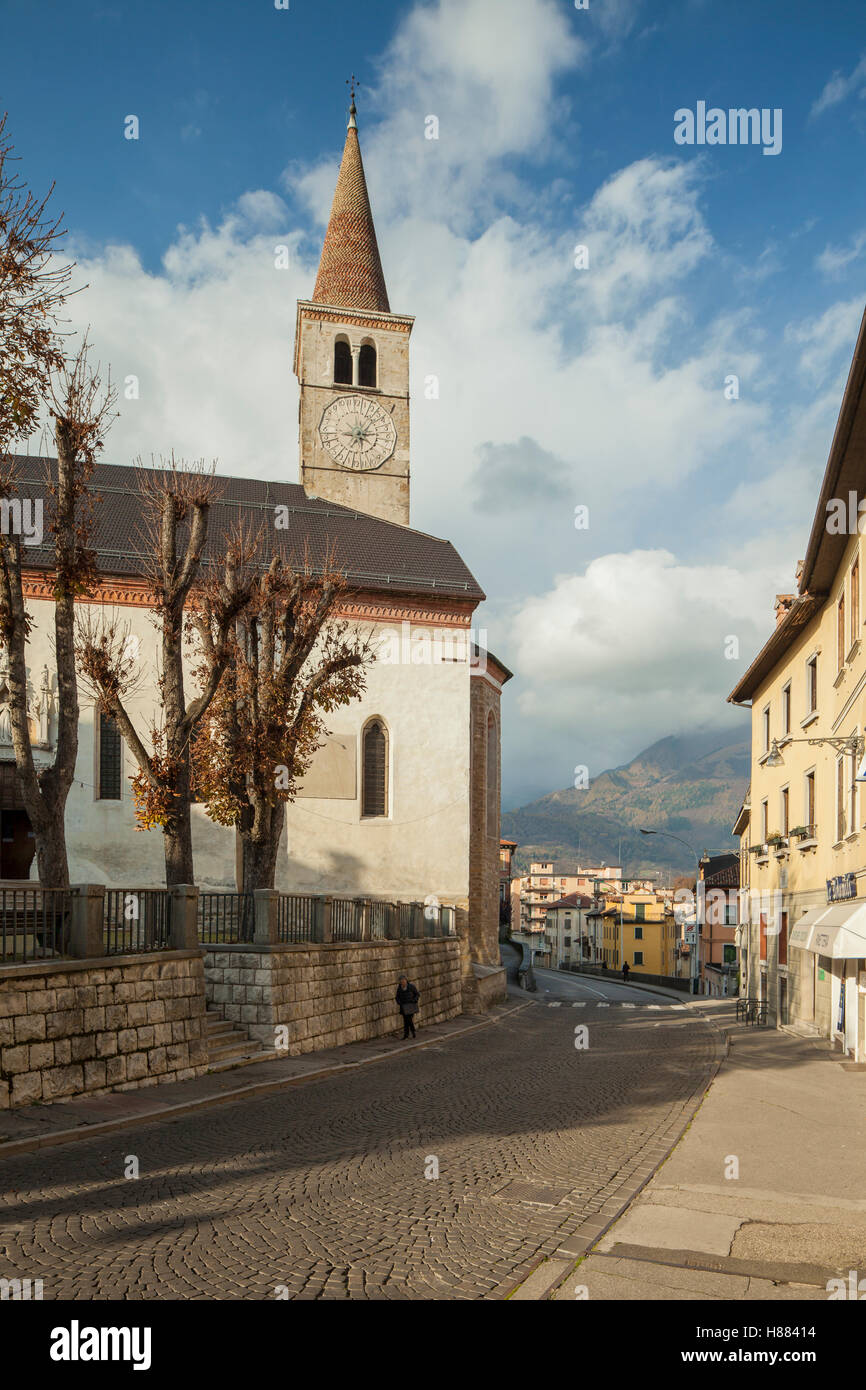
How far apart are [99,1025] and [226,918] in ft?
20.3

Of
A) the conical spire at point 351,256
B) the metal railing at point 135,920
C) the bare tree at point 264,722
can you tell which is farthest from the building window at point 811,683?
the conical spire at point 351,256

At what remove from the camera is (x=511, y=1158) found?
33.7 feet

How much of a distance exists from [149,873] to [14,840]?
3873 mm

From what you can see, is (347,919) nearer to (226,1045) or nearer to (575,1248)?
(226,1045)

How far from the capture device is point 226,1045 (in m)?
16.9

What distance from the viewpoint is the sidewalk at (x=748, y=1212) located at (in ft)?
21.1

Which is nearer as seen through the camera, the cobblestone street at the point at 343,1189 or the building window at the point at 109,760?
the cobblestone street at the point at 343,1189

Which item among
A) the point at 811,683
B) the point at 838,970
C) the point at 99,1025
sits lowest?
the point at 838,970

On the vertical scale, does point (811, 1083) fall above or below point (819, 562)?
below

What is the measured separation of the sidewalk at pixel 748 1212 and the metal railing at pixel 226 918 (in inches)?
337

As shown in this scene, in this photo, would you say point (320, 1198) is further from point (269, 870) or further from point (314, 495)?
point (314, 495)

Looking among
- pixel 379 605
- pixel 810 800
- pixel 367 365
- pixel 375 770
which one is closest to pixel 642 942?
pixel 367 365

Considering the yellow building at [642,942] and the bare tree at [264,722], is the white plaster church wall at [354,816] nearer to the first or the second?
the bare tree at [264,722]
